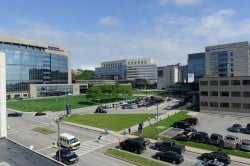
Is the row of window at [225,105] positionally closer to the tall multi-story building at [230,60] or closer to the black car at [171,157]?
the black car at [171,157]

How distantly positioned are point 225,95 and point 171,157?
155 feet

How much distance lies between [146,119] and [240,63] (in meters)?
133

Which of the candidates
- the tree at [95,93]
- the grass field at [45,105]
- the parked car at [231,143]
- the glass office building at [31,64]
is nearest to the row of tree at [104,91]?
the tree at [95,93]

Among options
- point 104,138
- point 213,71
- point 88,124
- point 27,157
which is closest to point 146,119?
point 88,124

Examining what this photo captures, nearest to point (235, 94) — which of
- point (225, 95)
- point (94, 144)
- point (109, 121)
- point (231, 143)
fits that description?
point (225, 95)

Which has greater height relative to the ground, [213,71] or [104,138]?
[213,71]

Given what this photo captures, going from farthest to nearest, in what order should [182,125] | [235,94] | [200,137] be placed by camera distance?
[235,94] → [182,125] → [200,137]

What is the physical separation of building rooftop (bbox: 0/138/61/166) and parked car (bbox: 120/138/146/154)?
18.0m

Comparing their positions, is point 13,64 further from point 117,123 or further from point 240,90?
point 240,90

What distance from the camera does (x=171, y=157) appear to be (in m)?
36.7

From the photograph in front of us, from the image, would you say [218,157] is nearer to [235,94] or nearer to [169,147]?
[169,147]

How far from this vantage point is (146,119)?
69.8 meters

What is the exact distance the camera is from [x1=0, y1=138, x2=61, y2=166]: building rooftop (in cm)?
2470

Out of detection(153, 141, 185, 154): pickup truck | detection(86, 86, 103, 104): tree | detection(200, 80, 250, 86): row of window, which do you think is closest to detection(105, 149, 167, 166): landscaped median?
detection(153, 141, 185, 154): pickup truck
